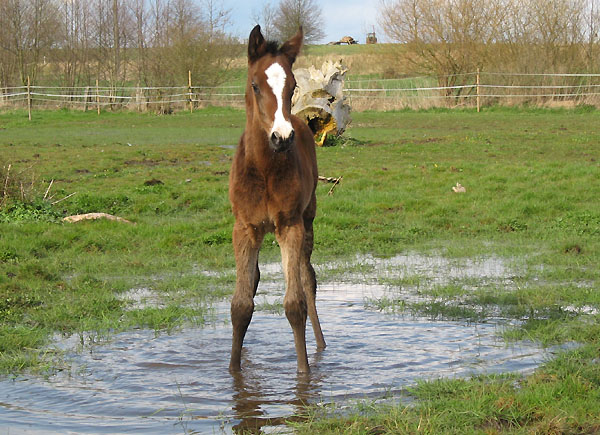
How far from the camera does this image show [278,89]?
16.8ft

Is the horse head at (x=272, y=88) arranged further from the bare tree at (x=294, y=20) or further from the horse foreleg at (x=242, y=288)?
the bare tree at (x=294, y=20)

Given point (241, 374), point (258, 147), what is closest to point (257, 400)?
point (241, 374)

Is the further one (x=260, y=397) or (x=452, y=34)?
(x=452, y=34)

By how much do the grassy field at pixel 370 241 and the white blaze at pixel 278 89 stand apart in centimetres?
183

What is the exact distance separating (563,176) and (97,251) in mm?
8915

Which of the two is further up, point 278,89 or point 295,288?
point 278,89

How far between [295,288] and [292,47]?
178cm

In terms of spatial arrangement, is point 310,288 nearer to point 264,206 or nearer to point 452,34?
point 264,206

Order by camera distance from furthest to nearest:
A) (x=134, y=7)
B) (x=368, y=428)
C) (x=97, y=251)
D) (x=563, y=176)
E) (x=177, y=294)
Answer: (x=134, y=7) → (x=563, y=176) → (x=97, y=251) → (x=177, y=294) → (x=368, y=428)

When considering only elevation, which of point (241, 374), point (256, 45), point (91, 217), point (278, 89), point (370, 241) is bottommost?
point (241, 374)

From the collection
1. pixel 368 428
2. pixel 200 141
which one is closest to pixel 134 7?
pixel 200 141

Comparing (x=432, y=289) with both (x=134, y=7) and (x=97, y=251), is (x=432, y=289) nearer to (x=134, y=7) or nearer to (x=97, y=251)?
(x=97, y=251)

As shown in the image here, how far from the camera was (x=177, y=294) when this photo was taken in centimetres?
779

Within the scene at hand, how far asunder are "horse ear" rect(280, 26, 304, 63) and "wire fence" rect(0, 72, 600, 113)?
1295 inches
